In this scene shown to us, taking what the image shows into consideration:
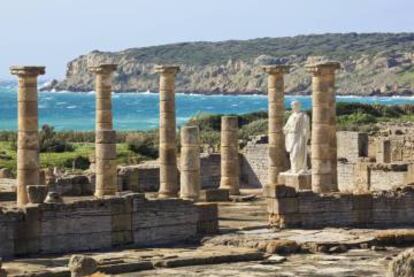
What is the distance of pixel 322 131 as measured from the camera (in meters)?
34.3

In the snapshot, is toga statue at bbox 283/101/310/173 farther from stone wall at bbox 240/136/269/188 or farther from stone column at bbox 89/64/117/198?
stone wall at bbox 240/136/269/188

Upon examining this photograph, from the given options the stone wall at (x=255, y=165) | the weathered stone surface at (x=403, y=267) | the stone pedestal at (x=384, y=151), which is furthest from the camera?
the stone wall at (x=255, y=165)

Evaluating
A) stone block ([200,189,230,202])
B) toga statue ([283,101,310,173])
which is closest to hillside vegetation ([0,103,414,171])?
stone block ([200,189,230,202])

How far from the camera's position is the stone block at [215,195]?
3662cm

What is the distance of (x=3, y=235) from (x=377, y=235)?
322 inches

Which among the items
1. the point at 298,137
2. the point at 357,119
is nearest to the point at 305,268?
the point at 298,137

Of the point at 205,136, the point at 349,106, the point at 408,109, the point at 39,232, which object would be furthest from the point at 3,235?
the point at 408,109

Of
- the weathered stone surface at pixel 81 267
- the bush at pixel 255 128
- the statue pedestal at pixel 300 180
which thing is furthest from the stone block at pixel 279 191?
the bush at pixel 255 128

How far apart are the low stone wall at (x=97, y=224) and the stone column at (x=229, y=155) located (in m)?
10.2

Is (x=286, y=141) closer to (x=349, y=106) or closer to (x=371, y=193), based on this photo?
(x=371, y=193)

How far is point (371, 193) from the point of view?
105 ft

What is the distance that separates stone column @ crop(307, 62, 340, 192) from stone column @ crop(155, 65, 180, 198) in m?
4.45

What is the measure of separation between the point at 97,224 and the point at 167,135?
30.3 feet

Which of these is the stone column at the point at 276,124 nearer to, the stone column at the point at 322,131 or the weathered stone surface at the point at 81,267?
the stone column at the point at 322,131
